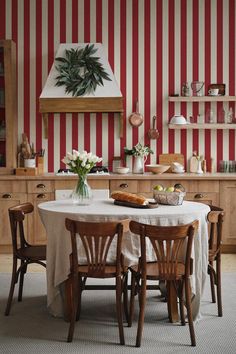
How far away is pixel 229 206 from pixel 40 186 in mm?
2100

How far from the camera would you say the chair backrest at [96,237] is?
369 centimetres

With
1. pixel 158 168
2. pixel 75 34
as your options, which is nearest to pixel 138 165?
pixel 158 168

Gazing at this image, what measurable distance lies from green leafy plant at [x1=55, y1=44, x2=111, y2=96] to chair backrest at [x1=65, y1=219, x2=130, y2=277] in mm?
3221

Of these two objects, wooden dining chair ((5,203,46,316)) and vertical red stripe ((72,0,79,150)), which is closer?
wooden dining chair ((5,203,46,316))

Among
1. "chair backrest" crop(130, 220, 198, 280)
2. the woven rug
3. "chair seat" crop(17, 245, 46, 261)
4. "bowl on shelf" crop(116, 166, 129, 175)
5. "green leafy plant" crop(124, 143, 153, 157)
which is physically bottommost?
the woven rug

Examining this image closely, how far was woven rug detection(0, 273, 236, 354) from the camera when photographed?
3.65 meters

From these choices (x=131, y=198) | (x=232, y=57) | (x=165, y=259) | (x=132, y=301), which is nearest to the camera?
(x=165, y=259)

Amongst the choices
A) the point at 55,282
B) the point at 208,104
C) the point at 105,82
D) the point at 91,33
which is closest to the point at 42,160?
the point at 105,82

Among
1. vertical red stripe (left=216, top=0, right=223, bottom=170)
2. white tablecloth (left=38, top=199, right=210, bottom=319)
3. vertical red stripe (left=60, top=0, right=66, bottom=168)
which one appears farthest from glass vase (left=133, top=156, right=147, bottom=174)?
white tablecloth (left=38, top=199, right=210, bottom=319)

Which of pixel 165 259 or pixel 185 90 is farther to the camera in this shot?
pixel 185 90

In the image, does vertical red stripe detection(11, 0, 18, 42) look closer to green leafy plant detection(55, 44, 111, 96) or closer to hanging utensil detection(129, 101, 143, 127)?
green leafy plant detection(55, 44, 111, 96)

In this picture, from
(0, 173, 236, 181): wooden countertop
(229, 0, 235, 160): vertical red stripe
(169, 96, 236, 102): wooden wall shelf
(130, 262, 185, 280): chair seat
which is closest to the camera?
Result: (130, 262, 185, 280): chair seat

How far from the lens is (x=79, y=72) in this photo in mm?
6773

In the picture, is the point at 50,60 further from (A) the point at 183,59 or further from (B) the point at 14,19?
(A) the point at 183,59
